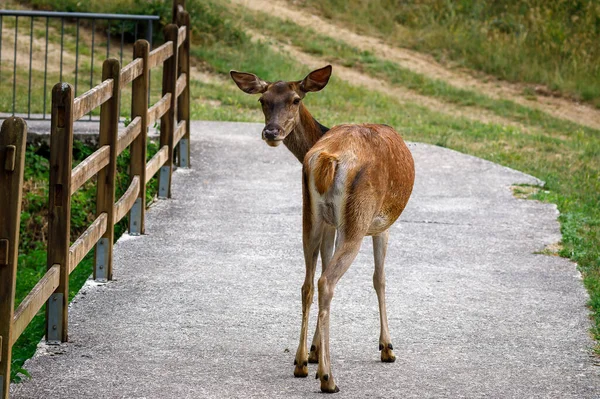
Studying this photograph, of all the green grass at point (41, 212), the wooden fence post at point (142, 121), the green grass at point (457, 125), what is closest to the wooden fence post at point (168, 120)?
the green grass at point (41, 212)

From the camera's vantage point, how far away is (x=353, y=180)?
234 inches

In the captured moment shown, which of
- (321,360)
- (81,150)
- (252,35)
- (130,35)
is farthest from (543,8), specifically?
(321,360)

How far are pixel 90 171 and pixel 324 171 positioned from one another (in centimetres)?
199

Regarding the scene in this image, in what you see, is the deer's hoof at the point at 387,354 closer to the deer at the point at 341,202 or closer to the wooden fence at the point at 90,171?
the deer at the point at 341,202

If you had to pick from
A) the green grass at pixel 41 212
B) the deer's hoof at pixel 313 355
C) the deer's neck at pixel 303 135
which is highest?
the deer's neck at pixel 303 135

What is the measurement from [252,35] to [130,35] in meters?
2.61

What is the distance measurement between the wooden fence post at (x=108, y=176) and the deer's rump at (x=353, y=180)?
2.04 meters

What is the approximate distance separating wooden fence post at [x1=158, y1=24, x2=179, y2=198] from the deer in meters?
3.85

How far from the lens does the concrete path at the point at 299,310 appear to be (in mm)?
6082

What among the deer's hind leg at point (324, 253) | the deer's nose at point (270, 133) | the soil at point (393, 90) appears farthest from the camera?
the soil at point (393, 90)

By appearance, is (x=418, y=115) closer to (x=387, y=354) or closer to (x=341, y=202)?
(x=387, y=354)

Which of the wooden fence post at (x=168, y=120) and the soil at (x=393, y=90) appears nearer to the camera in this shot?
the wooden fence post at (x=168, y=120)

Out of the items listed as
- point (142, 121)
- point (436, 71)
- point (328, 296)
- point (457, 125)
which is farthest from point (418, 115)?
point (328, 296)

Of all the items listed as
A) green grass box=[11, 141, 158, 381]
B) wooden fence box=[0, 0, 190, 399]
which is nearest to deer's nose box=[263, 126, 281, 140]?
wooden fence box=[0, 0, 190, 399]
